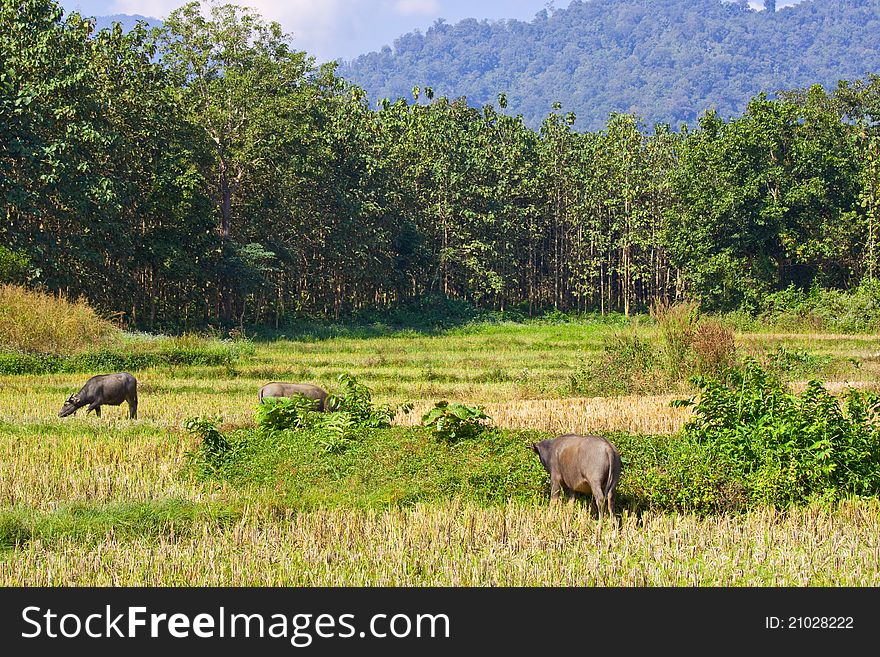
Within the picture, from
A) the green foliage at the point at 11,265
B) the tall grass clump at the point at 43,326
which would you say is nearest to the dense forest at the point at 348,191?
the green foliage at the point at 11,265

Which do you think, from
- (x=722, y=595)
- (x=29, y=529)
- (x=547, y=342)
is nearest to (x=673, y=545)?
(x=722, y=595)

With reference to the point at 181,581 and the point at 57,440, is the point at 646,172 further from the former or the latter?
the point at 181,581

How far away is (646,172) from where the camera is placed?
53.8 m

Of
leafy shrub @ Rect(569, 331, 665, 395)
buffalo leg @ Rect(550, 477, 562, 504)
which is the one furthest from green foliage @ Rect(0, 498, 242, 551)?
leafy shrub @ Rect(569, 331, 665, 395)

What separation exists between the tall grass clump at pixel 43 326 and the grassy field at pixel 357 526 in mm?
9003

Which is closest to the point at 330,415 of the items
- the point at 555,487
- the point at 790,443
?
the point at 555,487

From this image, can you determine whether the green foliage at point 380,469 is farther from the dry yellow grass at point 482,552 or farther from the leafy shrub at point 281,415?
the dry yellow grass at point 482,552

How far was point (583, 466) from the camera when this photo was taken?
916 centimetres

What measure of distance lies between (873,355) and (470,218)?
27.1m

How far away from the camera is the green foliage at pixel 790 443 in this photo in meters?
9.66

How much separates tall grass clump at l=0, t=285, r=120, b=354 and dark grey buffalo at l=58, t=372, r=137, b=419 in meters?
8.69

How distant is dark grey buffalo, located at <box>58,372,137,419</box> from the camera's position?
618 inches

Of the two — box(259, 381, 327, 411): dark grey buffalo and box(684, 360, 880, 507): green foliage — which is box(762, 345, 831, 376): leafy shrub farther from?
box(259, 381, 327, 411): dark grey buffalo

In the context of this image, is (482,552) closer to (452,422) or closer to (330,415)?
(452,422)
